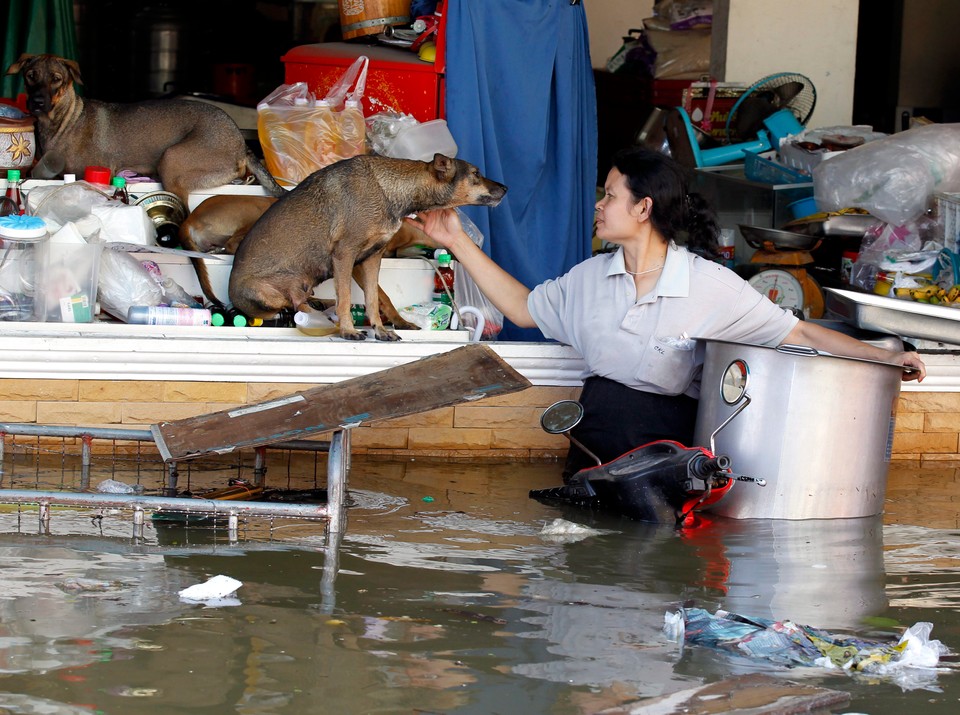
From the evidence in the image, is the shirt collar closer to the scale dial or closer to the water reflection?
the water reflection

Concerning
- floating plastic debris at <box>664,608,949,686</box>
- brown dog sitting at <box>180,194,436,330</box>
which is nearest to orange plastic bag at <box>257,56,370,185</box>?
brown dog sitting at <box>180,194,436,330</box>

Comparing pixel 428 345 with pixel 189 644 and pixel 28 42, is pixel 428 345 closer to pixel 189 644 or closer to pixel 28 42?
pixel 189 644

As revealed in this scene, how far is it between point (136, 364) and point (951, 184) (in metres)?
4.10

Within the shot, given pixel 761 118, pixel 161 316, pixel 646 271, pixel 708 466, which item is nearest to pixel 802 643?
pixel 708 466

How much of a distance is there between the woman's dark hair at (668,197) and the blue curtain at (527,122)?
1378 millimetres

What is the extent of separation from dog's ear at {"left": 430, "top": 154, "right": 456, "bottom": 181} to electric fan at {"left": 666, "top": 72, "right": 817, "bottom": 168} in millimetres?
2810

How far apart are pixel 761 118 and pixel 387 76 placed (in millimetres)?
2672

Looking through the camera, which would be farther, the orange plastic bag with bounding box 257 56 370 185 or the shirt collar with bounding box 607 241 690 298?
the orange plastic bag with bounding box 257 56 370 185

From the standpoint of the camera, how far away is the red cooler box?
6.52 m

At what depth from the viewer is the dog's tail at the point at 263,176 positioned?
6.39 meters

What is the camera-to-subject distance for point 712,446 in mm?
4656

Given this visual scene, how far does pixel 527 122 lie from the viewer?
6418mm

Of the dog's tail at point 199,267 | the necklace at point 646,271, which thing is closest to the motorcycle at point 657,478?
the necklace at point 646,271

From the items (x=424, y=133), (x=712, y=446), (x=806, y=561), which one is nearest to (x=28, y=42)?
(x=424, y=133)
